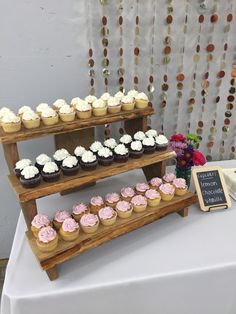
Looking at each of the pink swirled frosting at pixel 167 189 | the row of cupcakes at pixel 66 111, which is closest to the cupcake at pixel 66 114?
the row of cupcakes at pixel 66 111

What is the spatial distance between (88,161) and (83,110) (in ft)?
0.63

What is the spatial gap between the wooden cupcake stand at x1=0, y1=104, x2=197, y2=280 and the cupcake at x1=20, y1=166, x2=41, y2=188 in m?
0.02

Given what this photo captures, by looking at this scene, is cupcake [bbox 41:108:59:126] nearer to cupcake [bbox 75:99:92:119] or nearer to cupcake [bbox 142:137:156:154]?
cupcake [bbox 75:99:92:119]

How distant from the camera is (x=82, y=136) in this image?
4.13 ft

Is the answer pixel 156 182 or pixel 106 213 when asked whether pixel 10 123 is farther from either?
pixel 156 182

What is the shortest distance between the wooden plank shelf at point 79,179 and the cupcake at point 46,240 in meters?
0.12

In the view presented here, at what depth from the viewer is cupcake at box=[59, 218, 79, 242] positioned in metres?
0.96

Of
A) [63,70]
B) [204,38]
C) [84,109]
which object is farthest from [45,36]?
[204,38]

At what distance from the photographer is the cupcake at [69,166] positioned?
100 cm

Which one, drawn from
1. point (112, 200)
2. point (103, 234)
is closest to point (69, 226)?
point (103, 234)

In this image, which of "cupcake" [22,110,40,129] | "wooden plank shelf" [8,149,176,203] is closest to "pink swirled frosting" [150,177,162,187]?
"wooden plank shelf" [8,149,176,203]

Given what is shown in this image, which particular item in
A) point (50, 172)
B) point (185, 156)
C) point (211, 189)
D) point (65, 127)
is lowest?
point (211, 189)

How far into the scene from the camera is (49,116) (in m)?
1.00

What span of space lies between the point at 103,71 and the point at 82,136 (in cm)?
36
